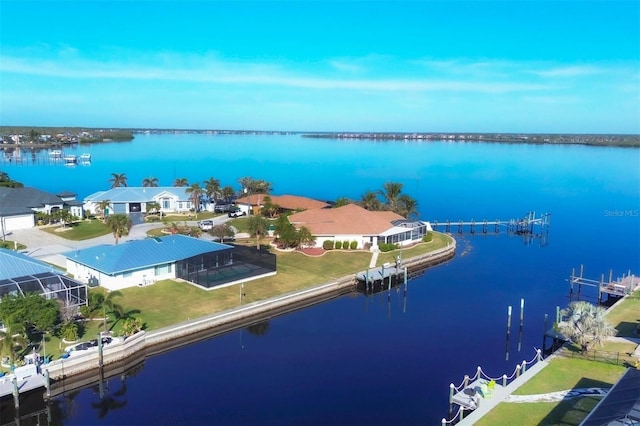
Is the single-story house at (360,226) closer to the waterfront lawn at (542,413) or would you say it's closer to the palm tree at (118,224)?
the palm tree at (118,224)

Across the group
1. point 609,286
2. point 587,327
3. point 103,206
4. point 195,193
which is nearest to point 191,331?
point 587,327

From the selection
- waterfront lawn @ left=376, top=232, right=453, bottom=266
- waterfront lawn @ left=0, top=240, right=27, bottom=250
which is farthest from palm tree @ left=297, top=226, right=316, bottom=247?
waterfront lawn @ left=0, top=240, right=27, bottom=250

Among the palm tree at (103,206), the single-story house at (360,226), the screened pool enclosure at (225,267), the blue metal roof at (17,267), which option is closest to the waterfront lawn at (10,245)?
the blue metal roof at (17,267)

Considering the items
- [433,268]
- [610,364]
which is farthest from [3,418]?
[433,268]

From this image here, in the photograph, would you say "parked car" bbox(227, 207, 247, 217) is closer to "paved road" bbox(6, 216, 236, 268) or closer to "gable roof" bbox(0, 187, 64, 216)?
"paved road" bbox(6, 216, 236, 268)

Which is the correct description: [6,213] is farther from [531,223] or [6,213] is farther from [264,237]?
[531,223]

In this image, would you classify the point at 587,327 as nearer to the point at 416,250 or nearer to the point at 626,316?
the point at 626,316
